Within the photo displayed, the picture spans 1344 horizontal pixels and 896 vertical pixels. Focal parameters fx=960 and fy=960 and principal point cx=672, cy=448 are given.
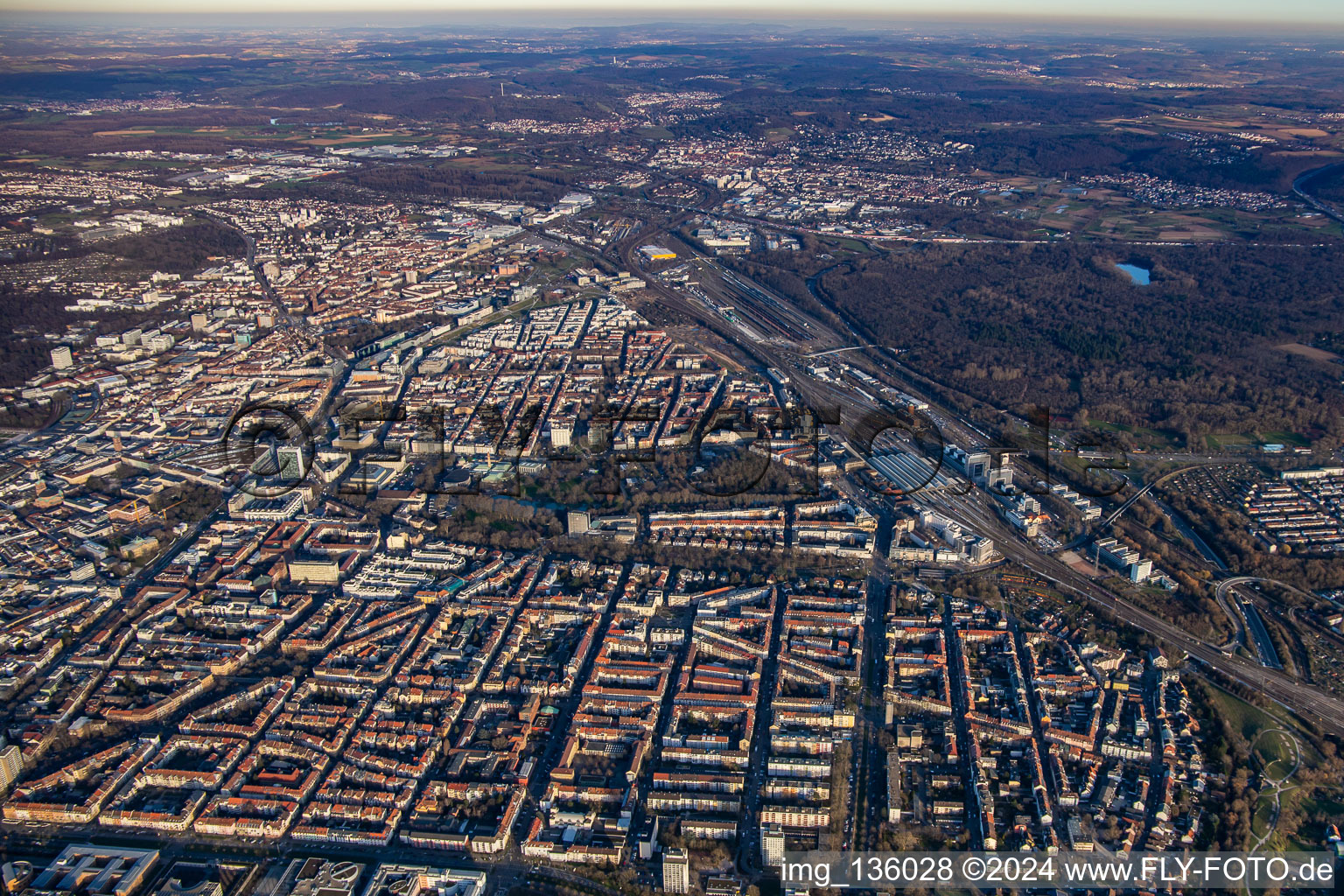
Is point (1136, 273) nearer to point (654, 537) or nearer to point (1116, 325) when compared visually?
point (1116, 325)

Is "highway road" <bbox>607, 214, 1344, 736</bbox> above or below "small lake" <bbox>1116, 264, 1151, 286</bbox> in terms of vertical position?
below

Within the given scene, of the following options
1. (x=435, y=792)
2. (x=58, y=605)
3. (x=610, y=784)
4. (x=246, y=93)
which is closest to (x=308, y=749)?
(x=435, y=792)

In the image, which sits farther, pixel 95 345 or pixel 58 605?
pixel 95 345

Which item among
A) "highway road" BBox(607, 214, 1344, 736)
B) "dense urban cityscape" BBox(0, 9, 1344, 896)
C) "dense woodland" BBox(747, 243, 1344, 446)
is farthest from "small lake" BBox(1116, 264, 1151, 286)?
"highway road" BBox(607, 214, 1344, 736)

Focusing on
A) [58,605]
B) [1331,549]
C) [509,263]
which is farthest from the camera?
[509,263]

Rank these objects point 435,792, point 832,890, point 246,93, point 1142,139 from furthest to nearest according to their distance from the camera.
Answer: point 246,93, point 1142,139, point 435,792, point 832,890

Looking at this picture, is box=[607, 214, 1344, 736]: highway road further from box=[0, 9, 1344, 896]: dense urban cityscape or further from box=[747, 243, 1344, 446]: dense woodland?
box=[747, 243, 1344, 446]: dense woodland

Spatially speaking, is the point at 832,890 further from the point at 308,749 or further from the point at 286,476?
the point at 286,476

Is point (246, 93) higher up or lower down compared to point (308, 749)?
higher up
